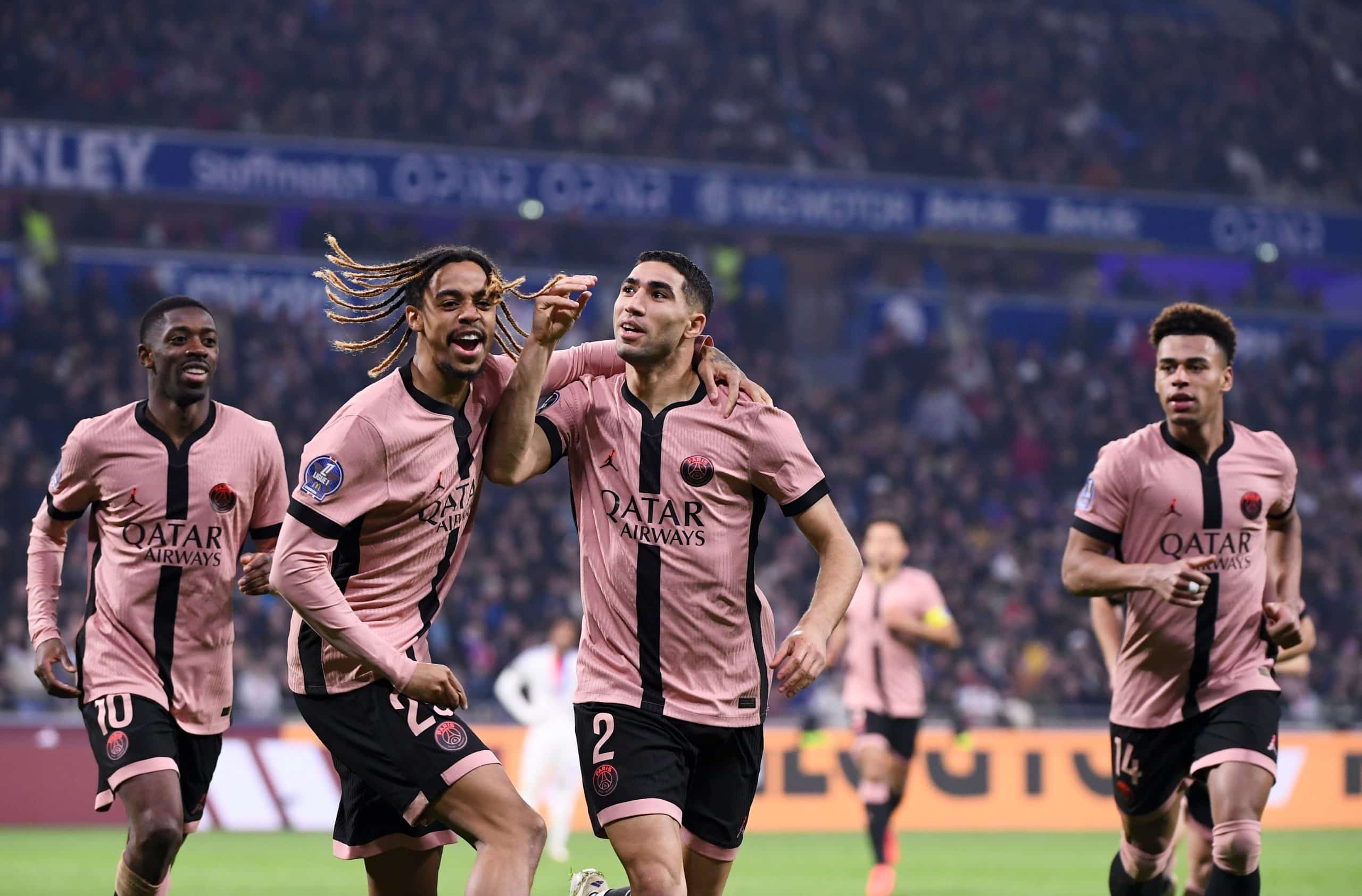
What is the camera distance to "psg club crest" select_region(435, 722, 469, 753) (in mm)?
5266

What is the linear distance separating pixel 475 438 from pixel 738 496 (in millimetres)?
907

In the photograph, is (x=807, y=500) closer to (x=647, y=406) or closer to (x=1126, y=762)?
(x=647, y=406)

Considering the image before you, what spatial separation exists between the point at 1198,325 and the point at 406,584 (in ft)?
11.5

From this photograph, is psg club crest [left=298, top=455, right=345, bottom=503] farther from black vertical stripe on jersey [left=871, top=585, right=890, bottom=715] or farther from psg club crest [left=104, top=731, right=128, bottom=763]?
black vertical stripe on jersey [left=871, top=585, right=890, bottom=715]

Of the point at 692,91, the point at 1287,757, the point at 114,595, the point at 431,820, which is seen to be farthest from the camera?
the point at 692,91

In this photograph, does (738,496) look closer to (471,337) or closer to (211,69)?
(471,337)

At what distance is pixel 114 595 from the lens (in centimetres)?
647

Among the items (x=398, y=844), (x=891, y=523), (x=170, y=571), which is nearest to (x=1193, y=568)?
(x=398, y=844)

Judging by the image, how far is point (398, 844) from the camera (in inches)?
221

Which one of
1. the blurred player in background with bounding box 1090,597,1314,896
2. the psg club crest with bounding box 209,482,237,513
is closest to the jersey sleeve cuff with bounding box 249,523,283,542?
the psg club crest with bounding box 209,482,237,513

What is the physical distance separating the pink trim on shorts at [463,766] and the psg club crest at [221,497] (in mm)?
1877

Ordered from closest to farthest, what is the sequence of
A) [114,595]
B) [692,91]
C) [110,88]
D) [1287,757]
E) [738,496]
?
[738,496] < [114,595] < [1287,757] < [110,88] < [692,91]

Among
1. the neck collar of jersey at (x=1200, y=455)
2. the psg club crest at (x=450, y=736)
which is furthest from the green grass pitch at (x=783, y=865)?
the psg club crest at (x=450, y=736)

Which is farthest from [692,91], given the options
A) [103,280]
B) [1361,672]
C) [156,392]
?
[156,392]
